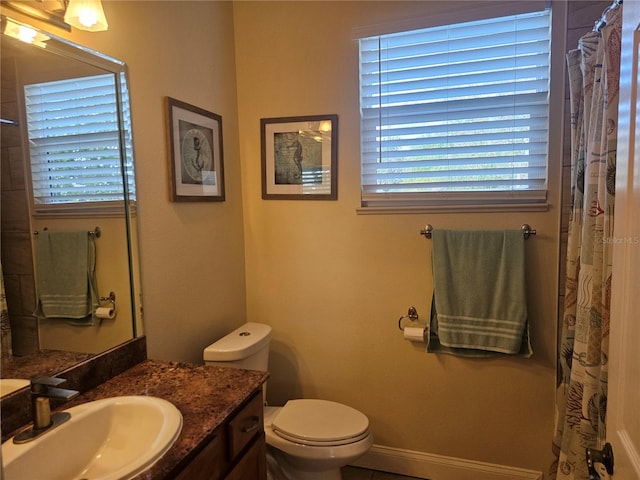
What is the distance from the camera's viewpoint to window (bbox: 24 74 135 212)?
1.27m

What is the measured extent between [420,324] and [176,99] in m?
1.58

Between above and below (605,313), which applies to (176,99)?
above

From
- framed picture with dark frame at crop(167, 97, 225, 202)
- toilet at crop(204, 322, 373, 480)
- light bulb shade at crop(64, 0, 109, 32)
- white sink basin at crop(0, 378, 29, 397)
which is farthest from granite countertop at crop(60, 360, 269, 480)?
light bulb shade at crop(64, 0, 109, 32)

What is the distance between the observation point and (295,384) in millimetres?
2447

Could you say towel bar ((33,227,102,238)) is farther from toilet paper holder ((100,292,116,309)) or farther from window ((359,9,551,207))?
window ((359,9,551,207))

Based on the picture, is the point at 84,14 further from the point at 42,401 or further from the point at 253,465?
the point at 253,465

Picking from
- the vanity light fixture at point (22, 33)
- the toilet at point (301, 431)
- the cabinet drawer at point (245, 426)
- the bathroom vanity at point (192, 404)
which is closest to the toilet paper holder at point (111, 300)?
the bathroom vanity at point (192, 404)

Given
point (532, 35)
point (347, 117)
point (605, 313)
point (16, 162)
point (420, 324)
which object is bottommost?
point (420, 324)

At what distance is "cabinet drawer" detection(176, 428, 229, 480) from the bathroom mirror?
55 centimetres

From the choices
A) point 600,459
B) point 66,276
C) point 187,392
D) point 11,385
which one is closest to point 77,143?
point 66,276

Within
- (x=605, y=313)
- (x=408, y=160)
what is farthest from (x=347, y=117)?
(x=605, y=313)

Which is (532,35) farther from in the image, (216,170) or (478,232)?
(216,170)

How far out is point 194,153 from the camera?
6.42ft

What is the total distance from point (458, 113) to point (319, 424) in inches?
62.9
